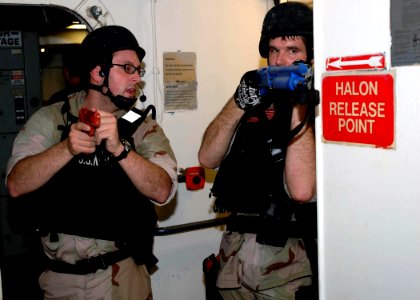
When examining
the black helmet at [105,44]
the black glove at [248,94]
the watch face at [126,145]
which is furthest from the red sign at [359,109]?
the black helmet at [105,44]

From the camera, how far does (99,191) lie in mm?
2070

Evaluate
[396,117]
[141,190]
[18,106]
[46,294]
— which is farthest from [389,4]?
[18,106]

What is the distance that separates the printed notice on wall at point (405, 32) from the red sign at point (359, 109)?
5 cm

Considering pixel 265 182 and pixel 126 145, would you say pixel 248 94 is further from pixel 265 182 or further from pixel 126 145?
pixel 126 145

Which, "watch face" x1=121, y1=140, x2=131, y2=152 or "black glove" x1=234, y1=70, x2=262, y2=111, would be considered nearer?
"black glove" x1=234, y1=70, x2=262, y2=111

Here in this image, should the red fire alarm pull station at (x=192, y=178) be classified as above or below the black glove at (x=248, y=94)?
below

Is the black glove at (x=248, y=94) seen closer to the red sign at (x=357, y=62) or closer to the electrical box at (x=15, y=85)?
the red sign at (x=357, y=62)

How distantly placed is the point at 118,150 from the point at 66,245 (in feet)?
1.69

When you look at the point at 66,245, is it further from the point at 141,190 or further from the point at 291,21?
the point at 291,21

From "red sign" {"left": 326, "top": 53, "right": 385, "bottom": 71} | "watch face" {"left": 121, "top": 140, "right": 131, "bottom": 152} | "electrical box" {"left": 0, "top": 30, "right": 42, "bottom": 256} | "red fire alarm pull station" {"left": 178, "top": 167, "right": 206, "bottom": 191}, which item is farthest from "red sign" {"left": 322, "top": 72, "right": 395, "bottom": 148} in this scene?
"electrical box" {"left": 0, "top": 30, "right": 42, "bottom": 256}

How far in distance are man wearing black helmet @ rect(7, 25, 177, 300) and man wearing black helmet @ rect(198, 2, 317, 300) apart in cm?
33

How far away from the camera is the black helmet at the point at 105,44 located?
84.0 inches

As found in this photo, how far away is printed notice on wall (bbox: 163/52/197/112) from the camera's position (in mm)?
2787

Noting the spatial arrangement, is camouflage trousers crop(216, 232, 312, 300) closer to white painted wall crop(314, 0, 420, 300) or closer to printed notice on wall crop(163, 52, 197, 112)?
white painted wall crop(314, 0, 420, 300)
